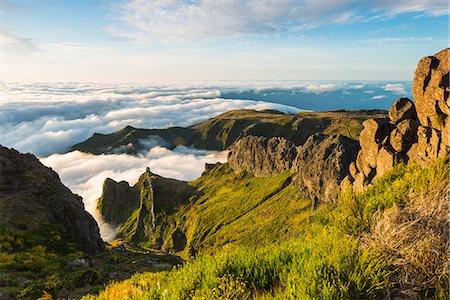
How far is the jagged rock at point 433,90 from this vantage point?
2230cm

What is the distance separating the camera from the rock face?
37281mm

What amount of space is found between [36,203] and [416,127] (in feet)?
155

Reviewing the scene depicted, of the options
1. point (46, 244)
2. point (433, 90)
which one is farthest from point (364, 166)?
point (46, 244)

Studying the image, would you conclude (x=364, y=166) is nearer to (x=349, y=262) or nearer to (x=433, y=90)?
(x=433, y=90)

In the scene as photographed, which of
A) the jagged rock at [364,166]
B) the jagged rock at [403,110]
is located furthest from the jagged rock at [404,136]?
the jagged rock at [364,166]

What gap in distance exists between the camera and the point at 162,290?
283 inches

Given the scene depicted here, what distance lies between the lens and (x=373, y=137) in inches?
1428

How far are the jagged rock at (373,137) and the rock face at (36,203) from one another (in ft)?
124

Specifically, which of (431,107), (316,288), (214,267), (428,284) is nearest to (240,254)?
(214,267)

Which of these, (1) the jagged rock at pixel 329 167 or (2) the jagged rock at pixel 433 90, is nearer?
(2) the jagged rock at pixel 433 90

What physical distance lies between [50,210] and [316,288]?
1783 inches

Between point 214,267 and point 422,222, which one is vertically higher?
point 422,222

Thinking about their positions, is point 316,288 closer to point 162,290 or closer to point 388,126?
point 162,290

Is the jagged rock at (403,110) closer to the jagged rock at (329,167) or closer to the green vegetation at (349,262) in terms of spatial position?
the green vegetation at (349,262)
